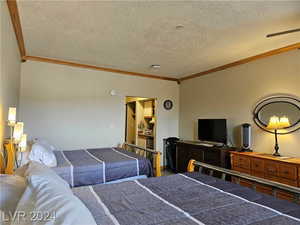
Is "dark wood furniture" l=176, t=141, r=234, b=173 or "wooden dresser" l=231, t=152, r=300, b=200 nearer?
"wooden dresser" l=231, t=152, r=300, b=200

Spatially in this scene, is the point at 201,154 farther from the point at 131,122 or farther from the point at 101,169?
the point at 131,122

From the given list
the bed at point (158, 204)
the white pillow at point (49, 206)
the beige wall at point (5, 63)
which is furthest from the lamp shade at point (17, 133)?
the white pillow at point (49, 206)

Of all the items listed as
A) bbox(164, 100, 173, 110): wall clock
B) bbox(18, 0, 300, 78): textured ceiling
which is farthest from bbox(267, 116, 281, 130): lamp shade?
bbox(164, 100, 173, 110): wall clock

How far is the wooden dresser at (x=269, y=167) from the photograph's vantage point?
101 inches

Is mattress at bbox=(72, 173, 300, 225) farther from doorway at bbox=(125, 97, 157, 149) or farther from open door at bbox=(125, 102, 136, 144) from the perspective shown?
open door at bbox=(125, 102, 136, 144)

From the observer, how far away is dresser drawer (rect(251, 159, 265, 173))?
292 centimetres

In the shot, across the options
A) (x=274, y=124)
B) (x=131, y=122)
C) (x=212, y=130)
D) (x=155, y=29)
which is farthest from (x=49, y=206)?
(x=131, y=122)

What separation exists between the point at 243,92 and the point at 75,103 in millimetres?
3567

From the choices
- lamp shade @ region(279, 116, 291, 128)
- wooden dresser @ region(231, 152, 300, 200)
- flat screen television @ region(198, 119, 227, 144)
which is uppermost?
lamp shade @ region(279, 116, 291, 128)

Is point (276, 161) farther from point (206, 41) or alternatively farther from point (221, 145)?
point (206, 41)

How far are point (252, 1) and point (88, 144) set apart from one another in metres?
3.91

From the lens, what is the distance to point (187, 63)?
402cm

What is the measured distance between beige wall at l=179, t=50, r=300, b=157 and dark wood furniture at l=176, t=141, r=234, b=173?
51 cm

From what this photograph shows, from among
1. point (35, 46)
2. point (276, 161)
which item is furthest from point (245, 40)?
point (35, 46)
